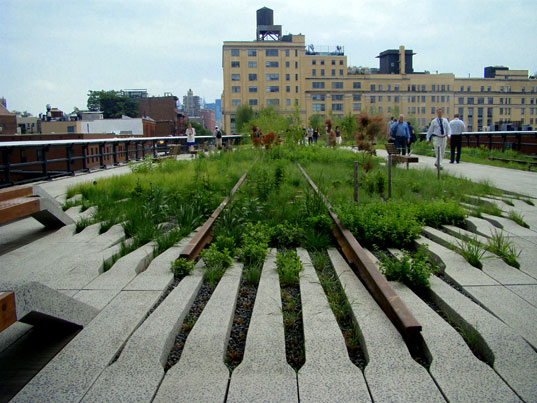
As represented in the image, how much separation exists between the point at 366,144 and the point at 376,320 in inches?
468

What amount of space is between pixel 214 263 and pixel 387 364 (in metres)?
2.56

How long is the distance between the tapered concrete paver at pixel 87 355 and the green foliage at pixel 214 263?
2.53 ft

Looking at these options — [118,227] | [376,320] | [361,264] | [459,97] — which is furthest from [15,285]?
[459,97]

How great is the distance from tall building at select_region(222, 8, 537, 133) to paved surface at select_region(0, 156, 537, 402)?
107 meters

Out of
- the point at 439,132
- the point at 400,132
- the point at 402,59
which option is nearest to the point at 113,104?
the point at 402,59

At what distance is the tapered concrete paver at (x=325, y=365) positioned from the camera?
2.76 meters

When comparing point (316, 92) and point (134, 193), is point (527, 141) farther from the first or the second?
point (316, 92)

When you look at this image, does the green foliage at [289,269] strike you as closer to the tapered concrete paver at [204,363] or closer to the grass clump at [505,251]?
the tapered concrete paver at [204,363]

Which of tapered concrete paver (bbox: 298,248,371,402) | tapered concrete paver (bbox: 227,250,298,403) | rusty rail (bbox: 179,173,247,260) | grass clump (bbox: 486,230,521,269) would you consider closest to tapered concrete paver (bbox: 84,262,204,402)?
tapered concrete paver (bbox: 227,250,298,403)

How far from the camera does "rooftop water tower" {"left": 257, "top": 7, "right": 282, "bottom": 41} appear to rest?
437ft

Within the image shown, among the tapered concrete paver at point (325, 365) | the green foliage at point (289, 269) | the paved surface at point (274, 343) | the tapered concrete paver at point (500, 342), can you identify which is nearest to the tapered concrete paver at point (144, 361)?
the paved surface at point (274, 343)

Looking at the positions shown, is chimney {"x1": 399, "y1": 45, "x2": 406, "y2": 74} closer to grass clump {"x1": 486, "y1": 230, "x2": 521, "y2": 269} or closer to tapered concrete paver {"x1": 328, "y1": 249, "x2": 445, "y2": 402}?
grass clump {"x1": 486, "y1": 230, "x2": 521, "y2": 269}

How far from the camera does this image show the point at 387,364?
309cm

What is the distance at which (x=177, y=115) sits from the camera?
418 feet
